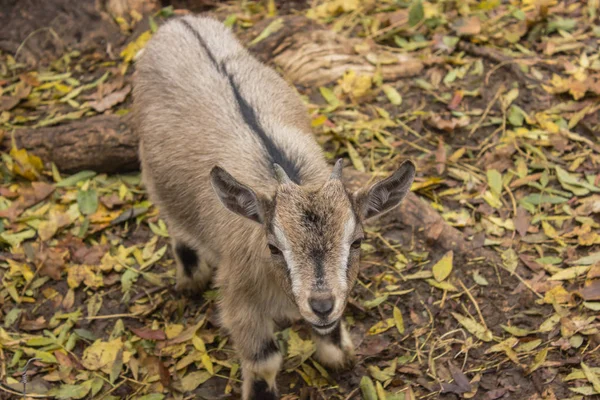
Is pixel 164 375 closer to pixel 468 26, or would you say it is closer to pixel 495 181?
pixel 495 181

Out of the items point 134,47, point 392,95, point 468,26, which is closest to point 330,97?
point 392,95

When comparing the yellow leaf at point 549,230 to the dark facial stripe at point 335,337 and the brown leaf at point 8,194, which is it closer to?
the dark facial stripe at point 335,337

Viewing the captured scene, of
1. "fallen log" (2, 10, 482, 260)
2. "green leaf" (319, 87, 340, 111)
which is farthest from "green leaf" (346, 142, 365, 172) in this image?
"green leaf" (319, 87, 340, 111)

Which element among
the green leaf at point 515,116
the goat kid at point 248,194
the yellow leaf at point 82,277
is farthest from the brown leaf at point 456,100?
the yellow leaf at point 82,277

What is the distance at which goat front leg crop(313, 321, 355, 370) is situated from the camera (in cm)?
554

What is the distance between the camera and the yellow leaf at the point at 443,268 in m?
6.04

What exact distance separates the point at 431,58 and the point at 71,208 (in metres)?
3.82

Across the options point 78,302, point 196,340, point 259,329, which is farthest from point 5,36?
point 259,329

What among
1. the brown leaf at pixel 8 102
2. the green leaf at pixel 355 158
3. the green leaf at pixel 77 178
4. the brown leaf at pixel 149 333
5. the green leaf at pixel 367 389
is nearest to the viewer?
the green leaf at pixel 367 389

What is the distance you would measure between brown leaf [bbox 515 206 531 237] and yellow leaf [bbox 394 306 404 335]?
1252mm

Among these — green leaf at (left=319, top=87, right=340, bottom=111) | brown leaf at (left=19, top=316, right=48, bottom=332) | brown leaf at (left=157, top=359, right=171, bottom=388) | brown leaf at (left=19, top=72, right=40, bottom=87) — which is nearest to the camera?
brown leaf at (left=157, top=359, right=171, bottom=388)

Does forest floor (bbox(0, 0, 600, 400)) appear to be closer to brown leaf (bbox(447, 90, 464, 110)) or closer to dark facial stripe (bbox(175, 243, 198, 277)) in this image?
brown leaf (bbox(447, 90, 464, 110))

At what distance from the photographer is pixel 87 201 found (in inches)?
280

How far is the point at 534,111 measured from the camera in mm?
7293
